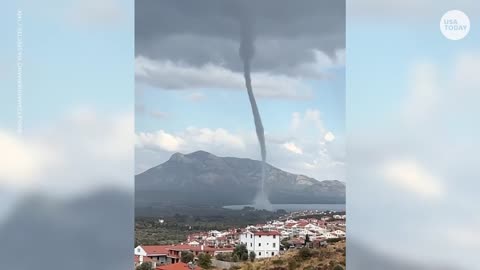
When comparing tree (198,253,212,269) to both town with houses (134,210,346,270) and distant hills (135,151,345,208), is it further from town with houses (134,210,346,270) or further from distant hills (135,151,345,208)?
distant hills (135,151,345,208)

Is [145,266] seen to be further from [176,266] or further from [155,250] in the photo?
[176,266]

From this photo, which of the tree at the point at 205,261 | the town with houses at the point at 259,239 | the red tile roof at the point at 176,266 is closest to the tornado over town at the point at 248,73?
the town with houses at the point at 259,239

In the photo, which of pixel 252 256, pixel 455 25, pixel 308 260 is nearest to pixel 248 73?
pixel 252 256

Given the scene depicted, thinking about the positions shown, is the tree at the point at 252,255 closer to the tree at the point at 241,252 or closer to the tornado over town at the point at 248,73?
the tree at the point at 241,252

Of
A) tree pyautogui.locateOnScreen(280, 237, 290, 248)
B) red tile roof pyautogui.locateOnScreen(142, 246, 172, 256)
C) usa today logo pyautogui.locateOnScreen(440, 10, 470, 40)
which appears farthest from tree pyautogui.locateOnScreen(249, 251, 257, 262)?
usa today logo pyautogui.locateOnScreen(440, 10, 470, 40)

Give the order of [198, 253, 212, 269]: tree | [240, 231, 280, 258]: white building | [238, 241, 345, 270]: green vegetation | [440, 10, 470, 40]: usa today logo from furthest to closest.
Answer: [238, 241, 345, 270]: green vegetation < [198, 253, 212, 269]: tree < [240, 231, 280, 258]: white building < [440, 10, 470, 40]: usa today logo

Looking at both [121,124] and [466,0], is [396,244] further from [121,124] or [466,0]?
[121,124]

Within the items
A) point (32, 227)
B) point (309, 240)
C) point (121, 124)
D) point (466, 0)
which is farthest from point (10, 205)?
point (309, 240)
